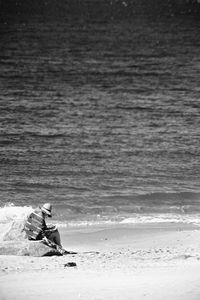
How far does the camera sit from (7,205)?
2877 cm

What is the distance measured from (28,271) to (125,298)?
241 cm

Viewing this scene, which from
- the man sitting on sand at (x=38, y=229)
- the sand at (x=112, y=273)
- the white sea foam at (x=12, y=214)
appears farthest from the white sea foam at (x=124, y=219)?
the man sitting on sand at (x=38, y=229)

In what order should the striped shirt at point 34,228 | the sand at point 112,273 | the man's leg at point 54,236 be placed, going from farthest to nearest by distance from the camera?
the man's leg at point 54,236 < the striped shirt at point 34,228 < the sand at point 112,273

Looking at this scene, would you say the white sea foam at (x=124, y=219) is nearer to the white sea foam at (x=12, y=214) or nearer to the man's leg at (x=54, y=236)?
the white sea foam at (x=12, y=214)

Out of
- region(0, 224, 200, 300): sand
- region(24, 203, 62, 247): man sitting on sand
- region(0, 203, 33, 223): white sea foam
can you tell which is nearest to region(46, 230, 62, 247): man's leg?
region(24, 203, 62, 247): man sitting on sand

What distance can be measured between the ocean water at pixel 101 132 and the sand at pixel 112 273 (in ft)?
16.9

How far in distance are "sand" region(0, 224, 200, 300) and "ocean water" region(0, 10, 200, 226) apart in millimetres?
5160

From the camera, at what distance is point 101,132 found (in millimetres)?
43344

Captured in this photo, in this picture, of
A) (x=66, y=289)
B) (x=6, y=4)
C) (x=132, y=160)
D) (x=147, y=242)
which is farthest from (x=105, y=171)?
(x=6, y=4)

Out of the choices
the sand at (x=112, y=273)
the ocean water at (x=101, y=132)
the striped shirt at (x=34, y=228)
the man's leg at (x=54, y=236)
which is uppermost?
the ocean water at (x=101, y=132)

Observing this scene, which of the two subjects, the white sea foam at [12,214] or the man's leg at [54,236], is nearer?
the man's leg at [54,236]

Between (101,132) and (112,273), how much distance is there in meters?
27.3

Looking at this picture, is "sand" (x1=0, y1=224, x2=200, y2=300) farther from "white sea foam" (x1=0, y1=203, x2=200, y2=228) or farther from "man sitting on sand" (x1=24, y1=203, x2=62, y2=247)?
"white sea foam" (x1=0, y1=203, x2=200, y2=228)

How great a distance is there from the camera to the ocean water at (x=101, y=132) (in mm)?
29594
